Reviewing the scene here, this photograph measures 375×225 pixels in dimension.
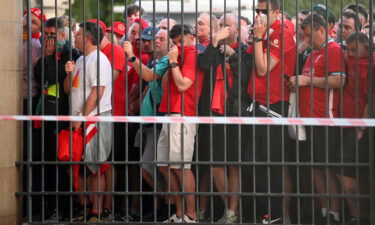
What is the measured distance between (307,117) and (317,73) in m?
0.41

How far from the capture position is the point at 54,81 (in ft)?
27.5

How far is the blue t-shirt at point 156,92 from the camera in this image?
8.15 m

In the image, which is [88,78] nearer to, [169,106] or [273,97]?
[169,106]

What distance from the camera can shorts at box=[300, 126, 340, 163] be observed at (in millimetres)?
7965

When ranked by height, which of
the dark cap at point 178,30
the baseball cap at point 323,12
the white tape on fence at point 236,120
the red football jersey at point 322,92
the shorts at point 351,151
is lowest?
the shorts at point 351,151

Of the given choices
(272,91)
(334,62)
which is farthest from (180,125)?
(334,62)

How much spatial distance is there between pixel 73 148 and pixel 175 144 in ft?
2.92

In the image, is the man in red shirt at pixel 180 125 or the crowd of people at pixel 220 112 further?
the man in red shirt at pixel 180 125

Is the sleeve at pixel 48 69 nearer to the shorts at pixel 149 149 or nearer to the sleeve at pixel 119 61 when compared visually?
the sleeve at pixel 119 61

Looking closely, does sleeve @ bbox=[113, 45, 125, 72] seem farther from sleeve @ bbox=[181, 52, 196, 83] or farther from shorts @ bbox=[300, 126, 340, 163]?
shorts @ bbox=[300, 126, 340, 163]

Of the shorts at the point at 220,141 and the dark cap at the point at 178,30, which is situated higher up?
the dark cap at the point at 178,30

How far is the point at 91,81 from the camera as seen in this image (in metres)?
8.24

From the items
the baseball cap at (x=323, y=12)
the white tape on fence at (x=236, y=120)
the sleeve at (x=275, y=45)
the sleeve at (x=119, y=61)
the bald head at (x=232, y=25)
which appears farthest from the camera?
the bald head at (x=232, y=25)

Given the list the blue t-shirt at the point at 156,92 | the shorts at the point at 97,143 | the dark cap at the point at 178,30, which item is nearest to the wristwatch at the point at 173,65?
the blue t-shirt at the point at 156,92
